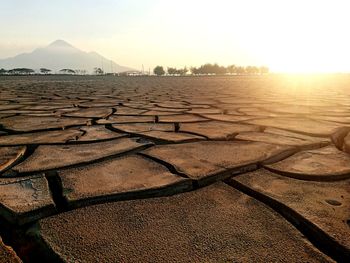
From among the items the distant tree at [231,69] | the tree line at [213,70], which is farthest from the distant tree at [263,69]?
the distant tree at [231,69]

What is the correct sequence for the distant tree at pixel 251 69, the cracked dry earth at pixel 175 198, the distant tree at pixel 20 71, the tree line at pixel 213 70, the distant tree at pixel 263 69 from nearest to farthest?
the cracked dry earth at pixel 175 198, the distant tree at pixel 20 71, the tree line at pixel 213 70, the distant tree at pixel 251 69, the distant tree at pixel 263 69

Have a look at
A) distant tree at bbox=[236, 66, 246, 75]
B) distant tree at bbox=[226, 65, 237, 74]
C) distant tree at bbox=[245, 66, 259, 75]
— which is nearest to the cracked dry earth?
distant tree at bbox=[226, 65, 237, 74]

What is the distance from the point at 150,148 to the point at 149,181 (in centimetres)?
42

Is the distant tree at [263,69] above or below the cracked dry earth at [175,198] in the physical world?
above

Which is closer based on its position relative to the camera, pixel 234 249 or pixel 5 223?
pixel 234 249

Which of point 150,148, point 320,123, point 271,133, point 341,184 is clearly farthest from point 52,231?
point 320,123

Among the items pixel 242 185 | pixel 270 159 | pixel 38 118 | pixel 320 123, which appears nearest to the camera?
pixel 242 185

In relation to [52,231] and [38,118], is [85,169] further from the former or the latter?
[38,118]

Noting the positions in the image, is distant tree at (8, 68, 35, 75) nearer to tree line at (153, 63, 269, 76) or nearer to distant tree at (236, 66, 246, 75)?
tree line at (153, 63, 269, 76)

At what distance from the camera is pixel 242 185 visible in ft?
3.10

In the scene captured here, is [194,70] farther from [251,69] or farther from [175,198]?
[175,198]

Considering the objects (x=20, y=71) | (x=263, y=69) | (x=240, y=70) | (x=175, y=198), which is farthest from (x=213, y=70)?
(x=175, y=198)

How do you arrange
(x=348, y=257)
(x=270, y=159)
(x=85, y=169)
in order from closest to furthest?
(x=348, y=257) → (x=85, y=169) → (x=270, y=159)

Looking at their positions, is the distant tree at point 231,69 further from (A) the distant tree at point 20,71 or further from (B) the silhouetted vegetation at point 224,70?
(A) the distant tree at point 20,71
